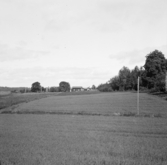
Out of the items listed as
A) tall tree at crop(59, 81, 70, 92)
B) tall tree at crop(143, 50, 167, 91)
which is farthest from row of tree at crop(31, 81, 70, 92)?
tall tree at crop(143, 50, 167, 91)

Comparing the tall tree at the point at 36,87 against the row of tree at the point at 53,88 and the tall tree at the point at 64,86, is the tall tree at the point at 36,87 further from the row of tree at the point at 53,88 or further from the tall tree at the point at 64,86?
the tall tree at the point at 64,86

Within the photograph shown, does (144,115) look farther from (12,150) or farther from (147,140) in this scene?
(12,150)

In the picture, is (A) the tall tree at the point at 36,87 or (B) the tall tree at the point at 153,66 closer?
(B) the tall tree at the point at 153,66

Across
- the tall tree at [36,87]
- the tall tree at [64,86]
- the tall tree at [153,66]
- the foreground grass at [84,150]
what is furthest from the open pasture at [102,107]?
the tall tree at [64,86]

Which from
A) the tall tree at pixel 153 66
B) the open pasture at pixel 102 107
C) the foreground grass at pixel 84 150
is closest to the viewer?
the foreground grass at pixel 84 150

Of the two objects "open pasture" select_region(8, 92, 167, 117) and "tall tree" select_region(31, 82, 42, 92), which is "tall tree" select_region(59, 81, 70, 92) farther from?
"open pasture" select_region(8, 92, 167, 117)

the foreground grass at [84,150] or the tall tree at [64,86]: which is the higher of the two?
the tall tree at [64,86]

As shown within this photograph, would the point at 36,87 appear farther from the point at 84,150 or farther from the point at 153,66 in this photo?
the point at 84,150

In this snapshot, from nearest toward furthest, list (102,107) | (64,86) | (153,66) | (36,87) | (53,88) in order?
(102,107) → (153,66) → (36,87) → (53,88) → (64,86)

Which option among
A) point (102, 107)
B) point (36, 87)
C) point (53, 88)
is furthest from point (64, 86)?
point (102, 107)

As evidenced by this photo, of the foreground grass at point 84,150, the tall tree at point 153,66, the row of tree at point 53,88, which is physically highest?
the tall tree at point 153,66

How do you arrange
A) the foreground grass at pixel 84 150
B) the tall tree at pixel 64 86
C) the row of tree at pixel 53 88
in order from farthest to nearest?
the tall tree at pixel 64 86
the row of tree at pixel 53 88
the foreground grass at pixel 84 150

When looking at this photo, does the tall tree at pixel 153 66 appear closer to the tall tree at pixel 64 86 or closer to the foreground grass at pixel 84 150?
the foreground grass at pixel 84 150

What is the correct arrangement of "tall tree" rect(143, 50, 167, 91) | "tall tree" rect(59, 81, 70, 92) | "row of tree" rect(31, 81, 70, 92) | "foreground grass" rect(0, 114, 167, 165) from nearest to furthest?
"foreground grass" rect(0, 114, 167, 165)
"tall tree" rect(143, 50, 167, 91)
"row of tree" rect(31, 81, 70, 92)
"tall tree" rect(59, 81, 70, 92)
